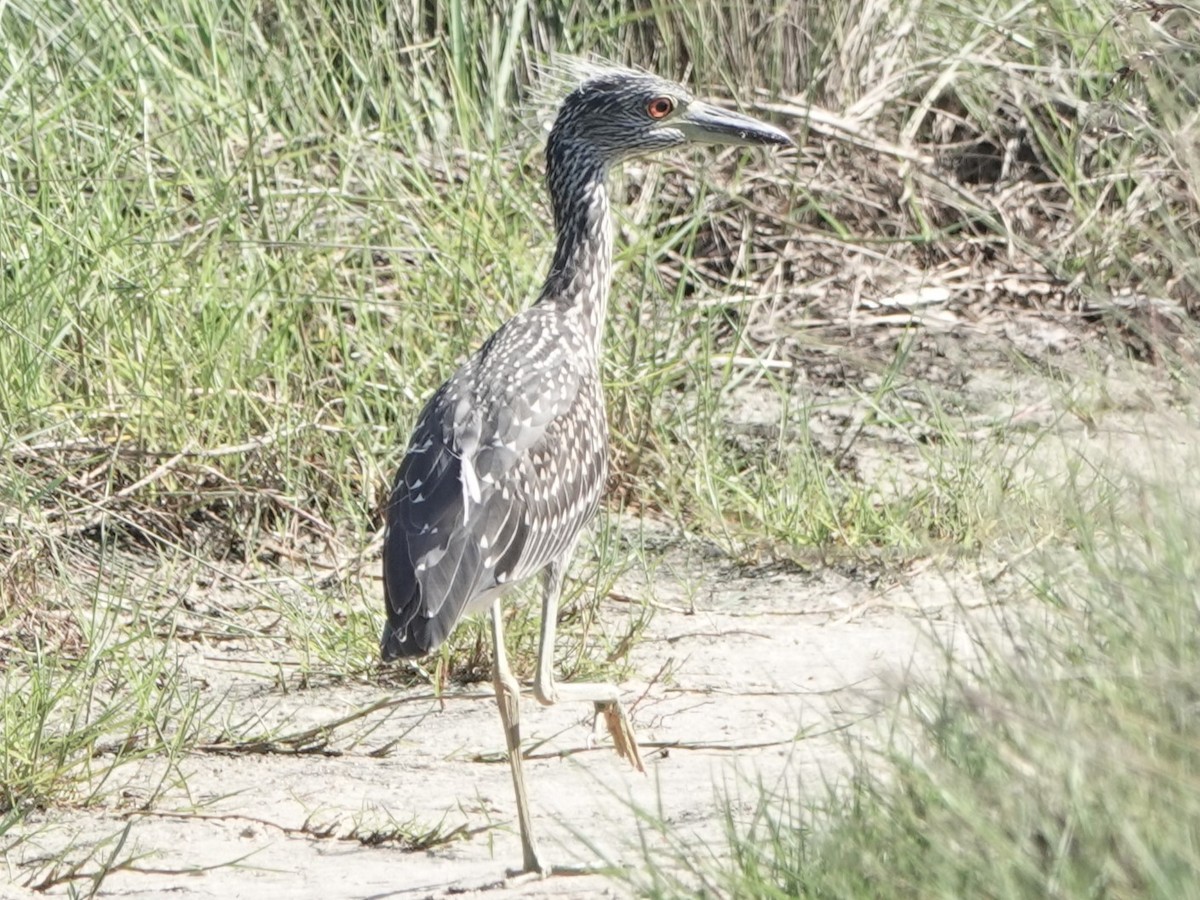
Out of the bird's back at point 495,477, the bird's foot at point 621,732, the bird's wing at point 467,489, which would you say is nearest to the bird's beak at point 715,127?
the bird's back at point 495,477

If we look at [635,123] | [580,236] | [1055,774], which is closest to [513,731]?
[580,236]

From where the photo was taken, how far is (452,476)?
16.0 feet

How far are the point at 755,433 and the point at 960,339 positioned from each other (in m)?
1.12

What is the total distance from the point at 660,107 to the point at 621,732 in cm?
207

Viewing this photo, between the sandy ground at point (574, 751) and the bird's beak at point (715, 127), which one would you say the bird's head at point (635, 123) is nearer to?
the bird's beak at point (715, 127)

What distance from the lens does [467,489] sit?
4867 mm

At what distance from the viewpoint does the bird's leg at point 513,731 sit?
4398 millimetres

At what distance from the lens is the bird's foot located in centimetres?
492

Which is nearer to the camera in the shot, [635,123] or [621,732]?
[621,732]

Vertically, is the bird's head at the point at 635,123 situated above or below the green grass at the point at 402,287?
above

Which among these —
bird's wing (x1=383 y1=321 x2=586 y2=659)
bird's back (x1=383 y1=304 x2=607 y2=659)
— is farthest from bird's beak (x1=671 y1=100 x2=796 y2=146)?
bird's wing (x1=383 y1=321 x2=586 y2=659)

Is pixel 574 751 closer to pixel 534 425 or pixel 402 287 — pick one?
pixel 534 425

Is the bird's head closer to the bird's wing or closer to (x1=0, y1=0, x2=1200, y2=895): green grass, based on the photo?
(x1=0, y1=0, x2=1200, y2=895): green grass

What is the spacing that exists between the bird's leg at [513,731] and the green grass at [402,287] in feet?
2.36
